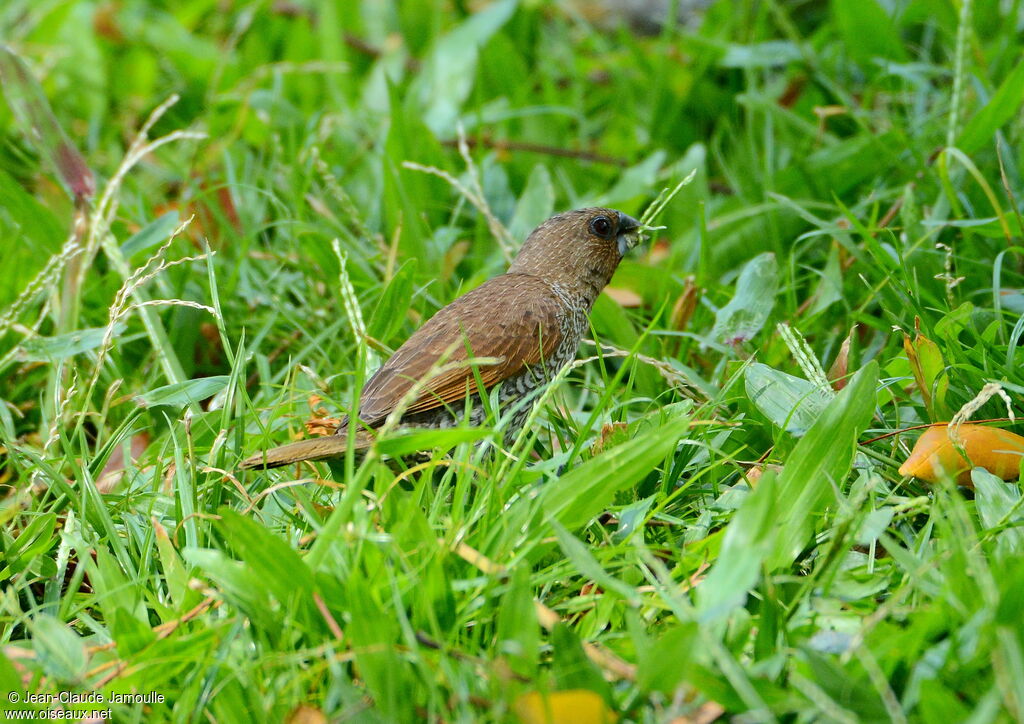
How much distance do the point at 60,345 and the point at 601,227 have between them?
1777 mm

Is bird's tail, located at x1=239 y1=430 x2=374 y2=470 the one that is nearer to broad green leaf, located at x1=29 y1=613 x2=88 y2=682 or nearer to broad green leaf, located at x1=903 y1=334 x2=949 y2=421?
broad green leaf, located at x1=29 y1=613 x2=88 y2=682

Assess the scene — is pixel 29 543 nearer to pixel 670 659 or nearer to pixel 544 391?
pixel 544 391

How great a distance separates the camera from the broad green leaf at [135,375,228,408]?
115 inches

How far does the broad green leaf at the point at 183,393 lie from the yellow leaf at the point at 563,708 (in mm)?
1437

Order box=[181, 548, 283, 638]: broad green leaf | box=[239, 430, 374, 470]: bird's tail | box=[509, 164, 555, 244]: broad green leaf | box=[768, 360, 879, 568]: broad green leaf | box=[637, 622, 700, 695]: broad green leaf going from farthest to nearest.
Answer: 1. box=[509, 164, 555, 244]: broad green leaf
2. box=[239, 430, 374, 470]: bird's tail
3. box=[768, 360, 879, 568]: broad green leaf
4. box=[181, 548, 283, 638]: broad green leaf
5. box=[637, 622, 700, 695]: broad green leaf

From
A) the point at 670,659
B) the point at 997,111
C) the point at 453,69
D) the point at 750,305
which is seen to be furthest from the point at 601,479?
the point at 453,69

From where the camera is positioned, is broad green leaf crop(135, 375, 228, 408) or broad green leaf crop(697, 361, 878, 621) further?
broad green leaf crop(135, 375, 228, 408)

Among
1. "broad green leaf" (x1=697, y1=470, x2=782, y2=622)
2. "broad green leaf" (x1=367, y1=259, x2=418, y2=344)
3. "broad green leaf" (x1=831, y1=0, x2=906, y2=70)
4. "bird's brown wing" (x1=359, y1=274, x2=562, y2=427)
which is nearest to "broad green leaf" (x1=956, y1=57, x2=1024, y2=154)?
"broad green leaf" (x1=831, y1=0, x2=906, y2=70)

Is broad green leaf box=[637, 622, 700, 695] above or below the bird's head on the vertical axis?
below

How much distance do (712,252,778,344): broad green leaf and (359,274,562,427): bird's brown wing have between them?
51 centimetres

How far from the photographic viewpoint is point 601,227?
3.55 m

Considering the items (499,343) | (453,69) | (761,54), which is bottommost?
(499,343)

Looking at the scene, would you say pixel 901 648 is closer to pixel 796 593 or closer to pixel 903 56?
pixel 796 593

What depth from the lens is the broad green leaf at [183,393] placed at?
2.93 meters
